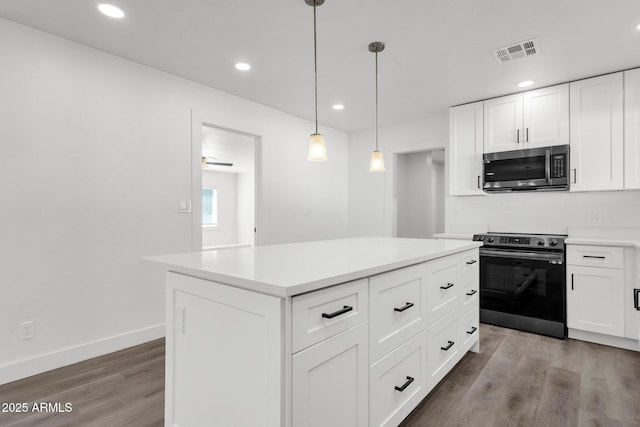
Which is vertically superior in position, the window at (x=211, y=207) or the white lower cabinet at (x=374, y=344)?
the window at (x=211, y=207)

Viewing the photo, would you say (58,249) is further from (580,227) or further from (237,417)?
(580,227)

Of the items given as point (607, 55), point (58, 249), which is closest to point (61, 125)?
point (58, 249)

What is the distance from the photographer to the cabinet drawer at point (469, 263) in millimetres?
2252

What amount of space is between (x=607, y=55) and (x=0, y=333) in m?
4.94

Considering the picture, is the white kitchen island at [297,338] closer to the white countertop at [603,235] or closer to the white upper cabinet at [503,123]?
the white countertop at [603,235]

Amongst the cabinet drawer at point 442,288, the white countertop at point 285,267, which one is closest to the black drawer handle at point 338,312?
the white countertop at point 285,267

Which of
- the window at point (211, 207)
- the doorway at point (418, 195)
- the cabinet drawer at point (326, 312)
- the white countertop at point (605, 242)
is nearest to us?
the cabinet drawer at point (326, 312)

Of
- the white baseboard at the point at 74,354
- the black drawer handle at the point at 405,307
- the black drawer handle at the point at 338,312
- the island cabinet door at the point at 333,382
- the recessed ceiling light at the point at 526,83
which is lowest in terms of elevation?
the white baseboard at the point at 74,354

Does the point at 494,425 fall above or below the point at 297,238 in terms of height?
below

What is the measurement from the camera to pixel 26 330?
7.57 ft

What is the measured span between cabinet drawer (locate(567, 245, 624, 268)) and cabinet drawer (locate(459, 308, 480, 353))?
121 cm

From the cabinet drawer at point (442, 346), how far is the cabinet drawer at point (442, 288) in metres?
0.06

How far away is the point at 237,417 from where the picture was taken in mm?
1185

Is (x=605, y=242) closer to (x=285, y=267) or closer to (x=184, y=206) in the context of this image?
(x=285, y=267)
